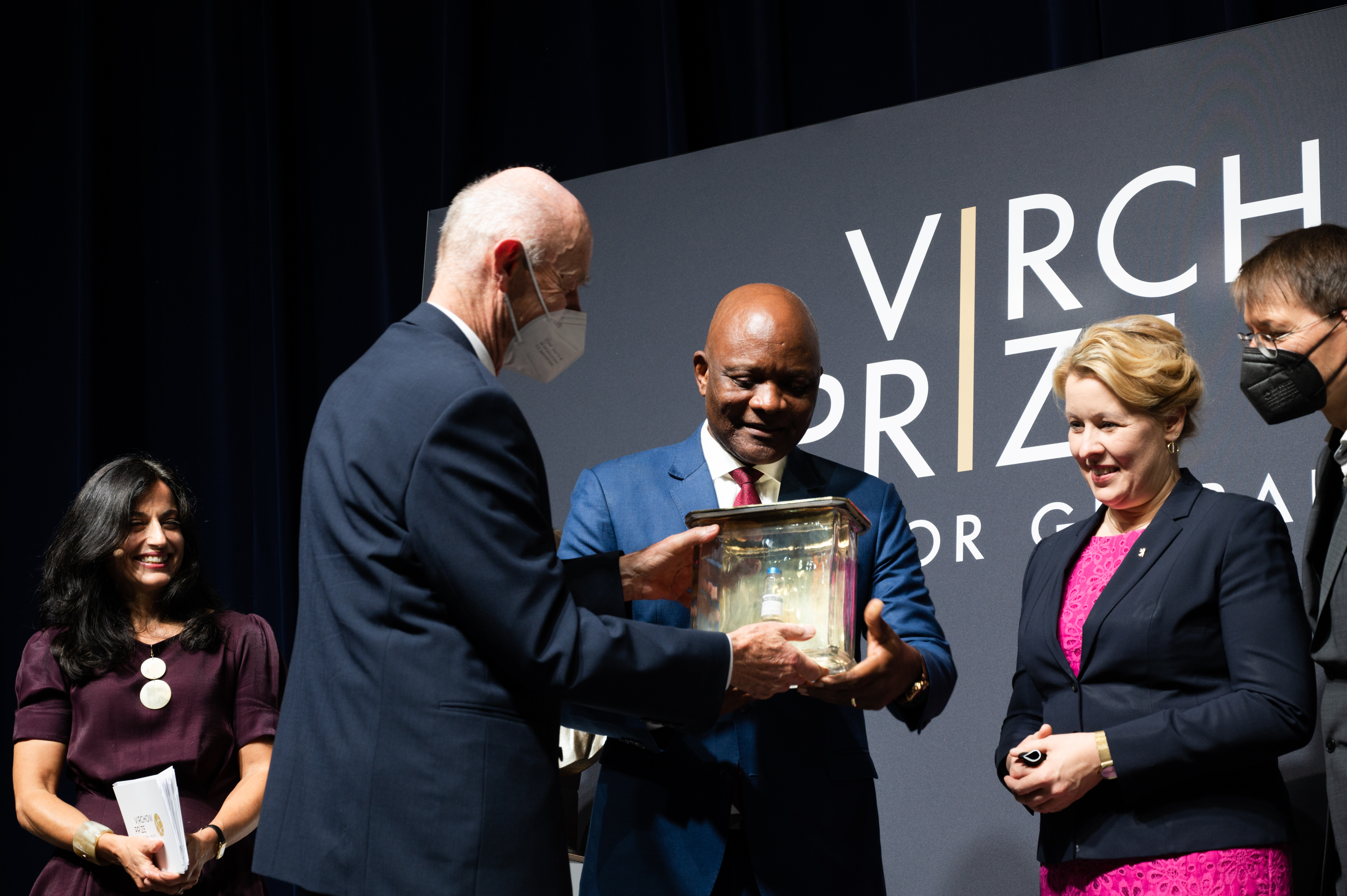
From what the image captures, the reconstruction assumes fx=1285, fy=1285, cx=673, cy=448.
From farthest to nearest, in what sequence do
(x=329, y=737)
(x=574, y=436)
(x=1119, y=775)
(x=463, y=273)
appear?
(x=574, y=436), (x=1119, y=775), (x=463, y=273), (x=329, y=737)

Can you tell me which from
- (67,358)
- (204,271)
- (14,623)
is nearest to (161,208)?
(204,271)

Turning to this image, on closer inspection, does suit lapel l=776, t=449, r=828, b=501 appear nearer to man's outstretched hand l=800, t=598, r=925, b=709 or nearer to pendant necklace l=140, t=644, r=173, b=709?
man's outstretched hand l=800, t=598, r=925, b=709

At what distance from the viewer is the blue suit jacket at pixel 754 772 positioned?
210 centimetres

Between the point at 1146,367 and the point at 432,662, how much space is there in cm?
150

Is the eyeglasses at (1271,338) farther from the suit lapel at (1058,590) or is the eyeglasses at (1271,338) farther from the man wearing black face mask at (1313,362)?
the suit lapel at (1058,590)

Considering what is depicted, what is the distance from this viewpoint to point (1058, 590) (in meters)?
2.49

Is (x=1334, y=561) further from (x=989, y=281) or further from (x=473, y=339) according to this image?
(x=473, y=339)

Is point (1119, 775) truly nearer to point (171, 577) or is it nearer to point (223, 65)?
point (171, 577)

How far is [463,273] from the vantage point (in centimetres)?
→ 195

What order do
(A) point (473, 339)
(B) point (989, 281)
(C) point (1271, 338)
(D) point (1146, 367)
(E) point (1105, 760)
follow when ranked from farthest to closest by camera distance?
(B) point (989, 281) → (C) point (1271, 338) → (D) point (1146, 367) → (E) point (1105, 760) → (A) point (473, 339)

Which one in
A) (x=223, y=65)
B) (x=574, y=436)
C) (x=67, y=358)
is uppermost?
(x=223, y=65)

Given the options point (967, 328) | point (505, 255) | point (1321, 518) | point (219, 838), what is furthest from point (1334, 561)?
point (219, 838)

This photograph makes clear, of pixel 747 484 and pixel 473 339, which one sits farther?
pixel 747 484

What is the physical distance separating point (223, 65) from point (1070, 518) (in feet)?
14.2
